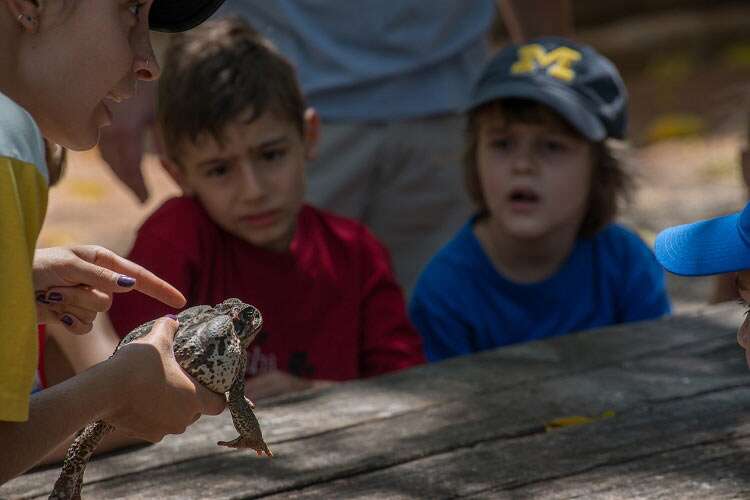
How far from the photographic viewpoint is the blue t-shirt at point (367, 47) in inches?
154

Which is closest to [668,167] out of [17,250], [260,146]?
[260,146]

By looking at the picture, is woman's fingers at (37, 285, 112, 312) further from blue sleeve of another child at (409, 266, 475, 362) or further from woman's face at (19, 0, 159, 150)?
blue sleeve of another child at (409, 266, 475, 362)

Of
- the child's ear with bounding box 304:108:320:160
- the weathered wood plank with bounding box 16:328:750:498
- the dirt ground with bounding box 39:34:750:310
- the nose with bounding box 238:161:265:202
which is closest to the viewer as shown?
the weathered wood plank with bounding box 16:328:750:498

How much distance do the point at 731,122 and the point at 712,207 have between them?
275 cm

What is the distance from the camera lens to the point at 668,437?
225cm

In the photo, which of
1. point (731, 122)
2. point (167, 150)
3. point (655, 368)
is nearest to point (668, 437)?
point (655, 368)

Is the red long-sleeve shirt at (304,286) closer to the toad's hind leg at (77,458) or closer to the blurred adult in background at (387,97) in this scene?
the blurred adult in background at (387,97)

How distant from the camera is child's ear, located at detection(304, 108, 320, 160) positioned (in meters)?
3.51

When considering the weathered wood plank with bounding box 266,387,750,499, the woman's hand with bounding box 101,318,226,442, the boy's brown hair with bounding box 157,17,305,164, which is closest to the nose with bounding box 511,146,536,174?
the boy's brown hair with bounding box 157,17,305,164

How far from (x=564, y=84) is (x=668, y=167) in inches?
173

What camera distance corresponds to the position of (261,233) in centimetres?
323

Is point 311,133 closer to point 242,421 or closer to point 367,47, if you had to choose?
point 367,47

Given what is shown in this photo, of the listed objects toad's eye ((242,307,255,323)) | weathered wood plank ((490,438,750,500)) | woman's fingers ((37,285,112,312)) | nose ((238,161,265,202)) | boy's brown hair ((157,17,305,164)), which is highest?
woman's fingers ((37,285,112,312))

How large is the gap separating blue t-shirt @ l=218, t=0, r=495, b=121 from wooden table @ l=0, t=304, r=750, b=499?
1379 millimetres
